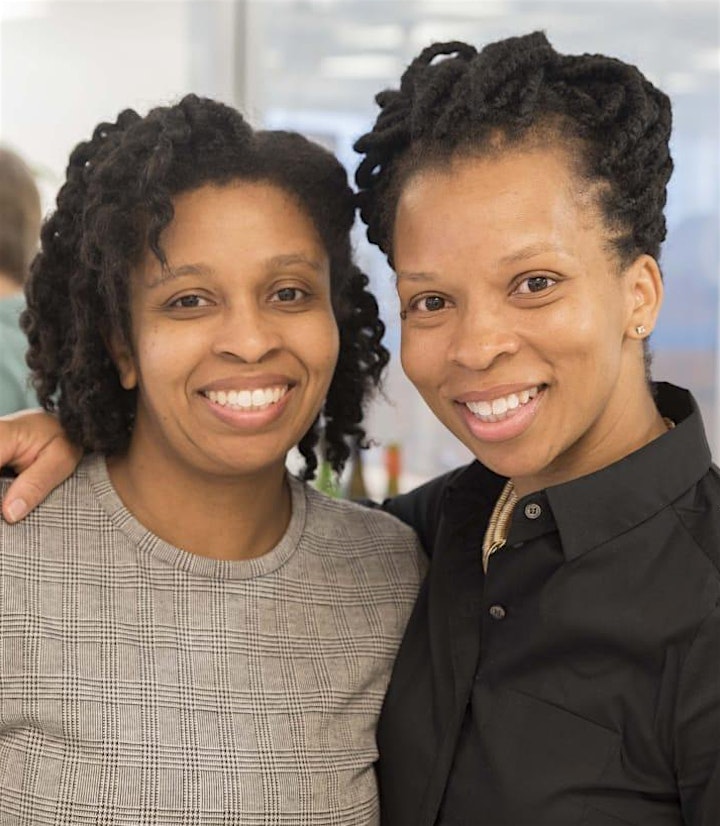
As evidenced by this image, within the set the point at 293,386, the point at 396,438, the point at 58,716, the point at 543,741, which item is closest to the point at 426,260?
the point at 293,386

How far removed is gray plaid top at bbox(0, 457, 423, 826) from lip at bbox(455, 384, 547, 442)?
1.21 ft

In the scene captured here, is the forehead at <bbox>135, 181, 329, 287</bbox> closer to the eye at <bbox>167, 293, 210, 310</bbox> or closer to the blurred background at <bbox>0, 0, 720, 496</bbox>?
the eye at <bbox>167, 293, 210, 310</bbox>

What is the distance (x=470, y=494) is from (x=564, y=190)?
485 millimetres

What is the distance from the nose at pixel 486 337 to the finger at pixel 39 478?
578 millimetres

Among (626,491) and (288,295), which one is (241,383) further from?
(626,491)

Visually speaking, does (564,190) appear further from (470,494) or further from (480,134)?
(470,494)

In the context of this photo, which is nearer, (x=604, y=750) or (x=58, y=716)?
(x=604, y=750)

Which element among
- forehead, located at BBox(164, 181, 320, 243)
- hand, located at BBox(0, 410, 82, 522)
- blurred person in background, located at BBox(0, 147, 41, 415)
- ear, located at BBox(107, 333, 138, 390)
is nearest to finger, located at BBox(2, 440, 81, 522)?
hand, located at BBox(0, 410, 82, 522)

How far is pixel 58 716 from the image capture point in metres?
1.40

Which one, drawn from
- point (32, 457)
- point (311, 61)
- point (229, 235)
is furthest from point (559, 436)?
point (311, 61)

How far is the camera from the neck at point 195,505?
5.23ft

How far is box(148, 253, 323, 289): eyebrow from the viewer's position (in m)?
1.48

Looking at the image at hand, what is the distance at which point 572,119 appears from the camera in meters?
1.30

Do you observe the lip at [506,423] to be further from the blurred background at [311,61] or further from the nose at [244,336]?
the blurred background at [311,61]
